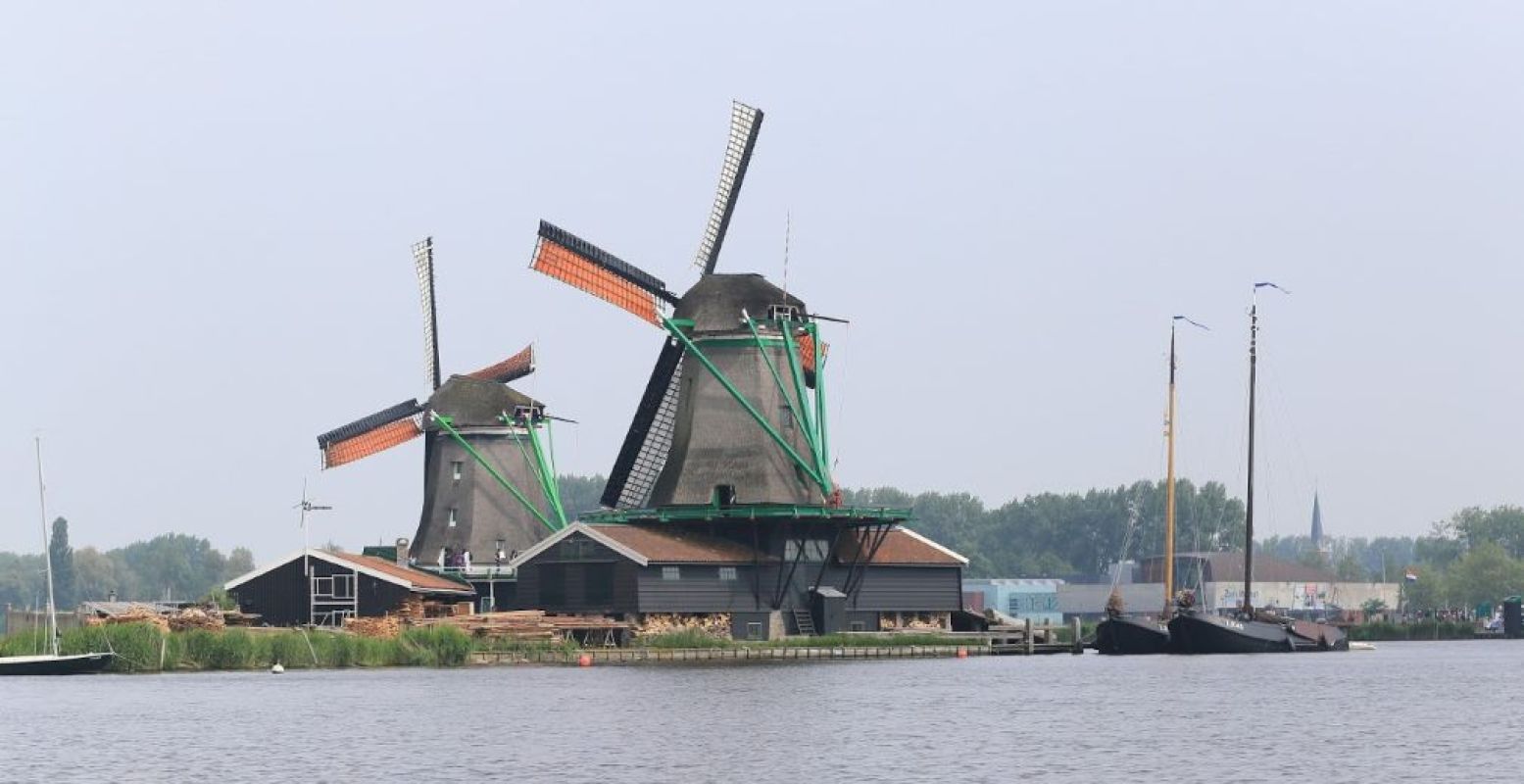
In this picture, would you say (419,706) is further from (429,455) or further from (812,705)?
(429,455)

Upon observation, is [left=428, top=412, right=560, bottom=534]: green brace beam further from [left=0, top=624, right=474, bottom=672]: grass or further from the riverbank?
[left=0, top=624, right=474, bottom=672]: grass

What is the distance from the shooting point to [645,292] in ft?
295

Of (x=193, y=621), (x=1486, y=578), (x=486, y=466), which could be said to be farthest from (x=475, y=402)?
(x=1486, y=578)

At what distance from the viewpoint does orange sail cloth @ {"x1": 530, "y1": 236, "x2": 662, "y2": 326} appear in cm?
9006

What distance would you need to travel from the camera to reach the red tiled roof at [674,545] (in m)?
82.6

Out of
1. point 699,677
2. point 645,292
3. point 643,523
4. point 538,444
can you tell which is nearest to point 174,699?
point 699,677

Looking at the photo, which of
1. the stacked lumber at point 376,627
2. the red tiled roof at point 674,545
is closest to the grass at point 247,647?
the stacked lumber at point 376,627

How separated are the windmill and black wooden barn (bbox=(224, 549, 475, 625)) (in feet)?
28.7

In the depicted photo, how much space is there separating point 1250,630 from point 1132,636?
15.7ft

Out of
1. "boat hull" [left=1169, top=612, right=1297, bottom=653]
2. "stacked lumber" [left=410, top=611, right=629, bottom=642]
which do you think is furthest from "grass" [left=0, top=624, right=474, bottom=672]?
"boat hull" [left=1169, top=612, right=1297, bottom=653]

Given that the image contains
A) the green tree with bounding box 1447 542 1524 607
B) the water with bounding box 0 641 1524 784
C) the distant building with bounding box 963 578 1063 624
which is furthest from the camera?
the distant building with bounding box 963 578 1063 624

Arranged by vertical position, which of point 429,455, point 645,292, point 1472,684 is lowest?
point 1472,684

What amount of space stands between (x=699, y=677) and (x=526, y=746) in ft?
73.1

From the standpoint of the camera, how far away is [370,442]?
104m
